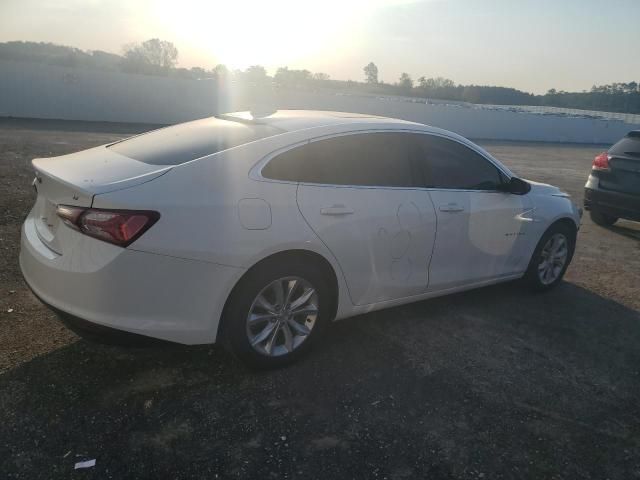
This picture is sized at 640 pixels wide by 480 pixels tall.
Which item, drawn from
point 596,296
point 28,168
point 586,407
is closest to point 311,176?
point 586,407

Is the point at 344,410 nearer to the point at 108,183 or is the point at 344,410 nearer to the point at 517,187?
the point at 108,183

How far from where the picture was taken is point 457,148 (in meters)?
4.32

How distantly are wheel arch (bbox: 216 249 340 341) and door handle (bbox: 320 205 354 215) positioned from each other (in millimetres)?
265

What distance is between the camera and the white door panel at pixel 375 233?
3.34m

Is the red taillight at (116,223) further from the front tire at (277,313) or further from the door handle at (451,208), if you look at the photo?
the door handle at (451,208)

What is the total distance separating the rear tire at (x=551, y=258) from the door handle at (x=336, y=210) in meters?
2.42

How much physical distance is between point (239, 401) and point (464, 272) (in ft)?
7.06

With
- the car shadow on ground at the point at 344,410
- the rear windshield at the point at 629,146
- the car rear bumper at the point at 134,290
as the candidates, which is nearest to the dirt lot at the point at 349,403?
the car shadow on ground at the point at 344,410

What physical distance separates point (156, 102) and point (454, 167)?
25.7m

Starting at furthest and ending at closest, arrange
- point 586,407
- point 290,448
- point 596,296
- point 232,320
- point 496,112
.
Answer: point 496,112
point 596,296
point 586,407
point 232,320
point 290,448

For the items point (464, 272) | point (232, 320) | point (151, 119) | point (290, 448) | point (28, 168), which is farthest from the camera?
point (151, 119)

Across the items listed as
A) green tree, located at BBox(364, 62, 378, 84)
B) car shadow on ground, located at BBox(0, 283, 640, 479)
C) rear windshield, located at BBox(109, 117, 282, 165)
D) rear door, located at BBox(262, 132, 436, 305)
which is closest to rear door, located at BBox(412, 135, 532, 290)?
rear door, located at BBox(262, 132, 436, 305)

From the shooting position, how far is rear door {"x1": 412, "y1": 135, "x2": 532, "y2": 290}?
4.05 meters

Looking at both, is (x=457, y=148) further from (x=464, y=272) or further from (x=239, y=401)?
(x=239, y=401)
